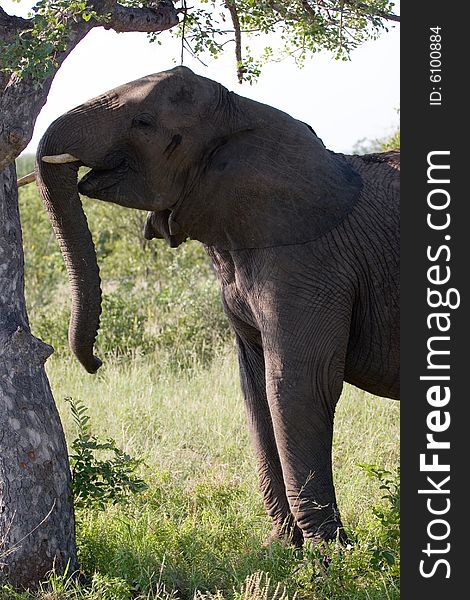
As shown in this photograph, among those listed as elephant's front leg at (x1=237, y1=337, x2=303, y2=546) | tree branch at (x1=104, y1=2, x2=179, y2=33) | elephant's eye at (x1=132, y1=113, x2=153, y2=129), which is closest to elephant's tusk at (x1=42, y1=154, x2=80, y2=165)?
elephant's eye at (x1=132, y1=113, x2=153, y2=129)

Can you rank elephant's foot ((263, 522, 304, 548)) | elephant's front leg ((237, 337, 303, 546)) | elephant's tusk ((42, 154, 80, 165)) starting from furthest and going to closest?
elephant's front leg ((237, 337, 303, 546)), elephant's foot ((263, 522, 304, 548)), elephant's tusk ((42, 154, 80, 165))

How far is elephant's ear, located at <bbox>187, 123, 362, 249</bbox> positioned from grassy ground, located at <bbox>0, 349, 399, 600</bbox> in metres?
1.34

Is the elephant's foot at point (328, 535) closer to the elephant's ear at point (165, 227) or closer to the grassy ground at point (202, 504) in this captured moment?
the grassy ground at point (202, 504)

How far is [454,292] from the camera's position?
420 cm

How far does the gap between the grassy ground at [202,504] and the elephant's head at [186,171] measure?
0.92 m

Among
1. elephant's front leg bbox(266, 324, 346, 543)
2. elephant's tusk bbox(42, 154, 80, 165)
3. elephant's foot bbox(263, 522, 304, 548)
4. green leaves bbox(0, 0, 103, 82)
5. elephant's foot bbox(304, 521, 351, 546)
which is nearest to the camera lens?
green leaves bbox(0, 0, 103, 82)

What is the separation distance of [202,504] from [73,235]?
1.82m

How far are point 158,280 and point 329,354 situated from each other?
841cm

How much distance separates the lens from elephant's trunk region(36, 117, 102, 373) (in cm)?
466

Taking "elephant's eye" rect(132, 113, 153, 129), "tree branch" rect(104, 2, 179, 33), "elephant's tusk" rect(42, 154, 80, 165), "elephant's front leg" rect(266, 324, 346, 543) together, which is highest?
"tree branch" rect(104, 2, 179, 33)

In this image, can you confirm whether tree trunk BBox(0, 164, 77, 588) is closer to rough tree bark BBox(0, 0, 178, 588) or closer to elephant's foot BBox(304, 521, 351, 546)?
rough tree bark BBox(0, 0, 178, 588)

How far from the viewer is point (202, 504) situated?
596cm

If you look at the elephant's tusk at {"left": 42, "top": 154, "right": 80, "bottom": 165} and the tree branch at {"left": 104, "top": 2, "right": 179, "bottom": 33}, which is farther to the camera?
the tree branch at {"left": 104, "top": 2, "right": 179, "bottom": 33}

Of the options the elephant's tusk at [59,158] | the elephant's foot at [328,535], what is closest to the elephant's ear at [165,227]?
the elephant's tusk at [59,158]
